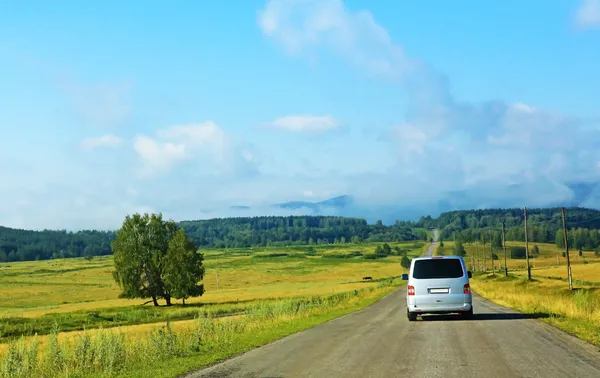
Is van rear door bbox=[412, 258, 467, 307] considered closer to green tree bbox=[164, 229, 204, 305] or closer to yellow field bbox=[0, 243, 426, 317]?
green tree bbox=[164, 229, 204, 305]

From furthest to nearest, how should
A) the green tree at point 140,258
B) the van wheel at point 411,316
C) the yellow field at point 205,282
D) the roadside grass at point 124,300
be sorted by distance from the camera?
1. the yellow field at point 205,282
2. the green tree at point 140,258
3. the roadside grass at point 124,300
4. the van wheel at point 411,316

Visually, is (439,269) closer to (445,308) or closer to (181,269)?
(445,308)

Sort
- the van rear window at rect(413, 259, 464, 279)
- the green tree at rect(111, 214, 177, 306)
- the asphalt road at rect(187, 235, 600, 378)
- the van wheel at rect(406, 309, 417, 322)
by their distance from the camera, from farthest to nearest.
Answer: the green tree at rect(111, 214, 177, 306) → the van wheel at rect(406, 309, 417, 322) → the van rear window at rect(413, 259, 464, 279) → the asphalt road at rect(187, 235, 600, 378)

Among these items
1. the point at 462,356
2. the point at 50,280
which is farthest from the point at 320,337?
the point at 50,280

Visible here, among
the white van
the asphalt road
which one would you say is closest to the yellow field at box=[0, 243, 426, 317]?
the white van

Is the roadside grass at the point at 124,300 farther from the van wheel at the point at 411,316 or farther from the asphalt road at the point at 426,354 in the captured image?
the asphalt road at the point at 426,354

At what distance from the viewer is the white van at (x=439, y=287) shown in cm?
2352

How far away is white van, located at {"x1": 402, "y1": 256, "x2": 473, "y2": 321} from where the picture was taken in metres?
23.5

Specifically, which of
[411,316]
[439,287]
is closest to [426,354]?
[439,287]

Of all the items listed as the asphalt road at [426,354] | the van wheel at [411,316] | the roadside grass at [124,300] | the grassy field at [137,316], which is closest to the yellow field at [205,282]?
the roadside grass at [124,300]

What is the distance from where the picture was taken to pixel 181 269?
80.2 metres

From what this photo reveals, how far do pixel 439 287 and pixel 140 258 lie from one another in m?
62.3

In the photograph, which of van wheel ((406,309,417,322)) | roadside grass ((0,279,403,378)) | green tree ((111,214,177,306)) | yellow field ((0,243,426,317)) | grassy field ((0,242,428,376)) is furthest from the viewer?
yellow field ((0,243,426,317))

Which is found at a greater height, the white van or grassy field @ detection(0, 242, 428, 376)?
the white van
